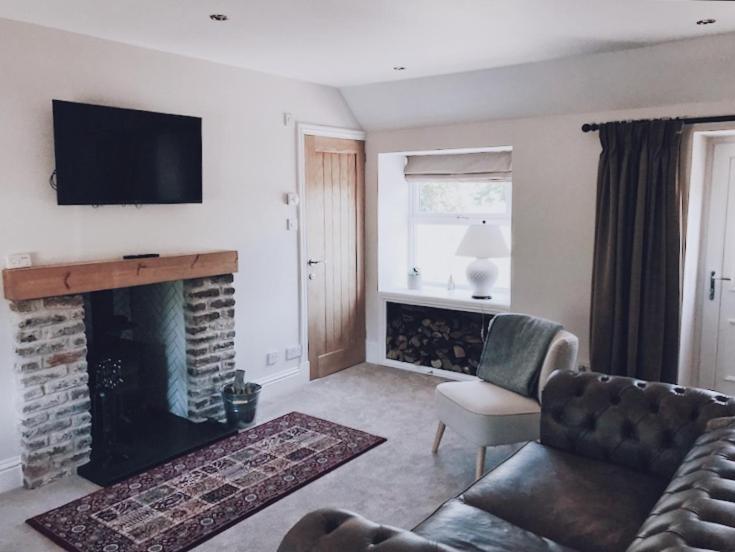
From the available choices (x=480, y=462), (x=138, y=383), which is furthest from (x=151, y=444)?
(x=480, y=462)

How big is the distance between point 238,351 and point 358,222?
1.67 meters

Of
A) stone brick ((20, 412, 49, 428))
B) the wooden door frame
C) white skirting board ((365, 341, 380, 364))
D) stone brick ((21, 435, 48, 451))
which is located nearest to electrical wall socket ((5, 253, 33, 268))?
stone brick ((20, 412, 49, 428))

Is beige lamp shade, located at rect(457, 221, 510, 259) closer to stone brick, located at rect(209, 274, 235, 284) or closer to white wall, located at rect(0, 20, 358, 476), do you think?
white wall, located at rect(0, 20, 358, 476)

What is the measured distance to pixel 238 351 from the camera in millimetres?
4516

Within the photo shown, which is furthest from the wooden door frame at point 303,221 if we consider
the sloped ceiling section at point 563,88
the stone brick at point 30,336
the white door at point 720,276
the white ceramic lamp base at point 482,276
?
the white door at point 720,276

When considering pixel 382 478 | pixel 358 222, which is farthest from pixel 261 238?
pixel 382 478

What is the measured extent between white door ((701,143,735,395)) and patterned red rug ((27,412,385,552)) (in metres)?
2.46

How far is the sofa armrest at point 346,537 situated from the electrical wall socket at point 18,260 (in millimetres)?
2347

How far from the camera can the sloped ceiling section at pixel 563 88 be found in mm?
3676

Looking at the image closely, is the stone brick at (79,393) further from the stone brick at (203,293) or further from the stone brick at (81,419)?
the stone brick at (203,293)

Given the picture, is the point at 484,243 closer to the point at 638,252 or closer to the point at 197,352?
the point at 638,252

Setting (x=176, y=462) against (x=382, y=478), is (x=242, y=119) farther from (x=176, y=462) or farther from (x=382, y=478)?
(x=382, y=478)

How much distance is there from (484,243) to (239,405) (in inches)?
85.0

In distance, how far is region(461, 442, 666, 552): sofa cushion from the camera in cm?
205
